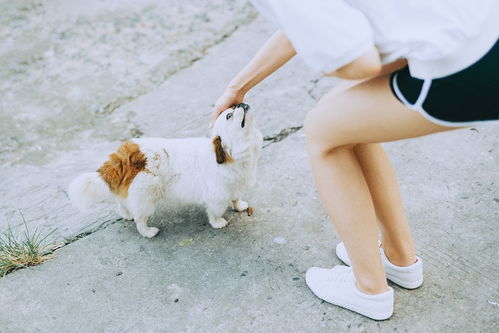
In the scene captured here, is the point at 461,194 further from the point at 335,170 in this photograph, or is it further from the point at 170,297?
the point at 170,297

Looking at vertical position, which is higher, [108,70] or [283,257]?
[108,70]

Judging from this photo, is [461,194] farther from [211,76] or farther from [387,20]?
[211,76]

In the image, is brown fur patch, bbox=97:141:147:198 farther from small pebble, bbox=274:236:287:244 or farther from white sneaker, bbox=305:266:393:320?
white sneaker, bbox=305:266:393:320

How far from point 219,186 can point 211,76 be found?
1.55 meters

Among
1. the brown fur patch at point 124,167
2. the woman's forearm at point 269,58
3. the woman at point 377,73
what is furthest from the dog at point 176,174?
the woman at point 377,73

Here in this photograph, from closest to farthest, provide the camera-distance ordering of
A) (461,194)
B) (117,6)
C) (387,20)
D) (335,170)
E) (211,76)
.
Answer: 1. (387,20)
2. (335,170)
3. (461,194)
4. (211,76)
5. (117,6)

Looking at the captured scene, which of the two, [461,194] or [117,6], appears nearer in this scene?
[461,194]

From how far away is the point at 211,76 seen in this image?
3471 mm

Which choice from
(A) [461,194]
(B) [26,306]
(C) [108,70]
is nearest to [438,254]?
(A) [461,194]

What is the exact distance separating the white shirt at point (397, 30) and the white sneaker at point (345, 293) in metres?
0.88

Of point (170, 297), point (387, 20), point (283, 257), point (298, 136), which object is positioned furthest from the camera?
point (298, 136)

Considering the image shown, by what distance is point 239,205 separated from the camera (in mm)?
2311

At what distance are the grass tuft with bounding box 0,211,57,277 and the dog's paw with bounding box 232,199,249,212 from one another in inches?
32.8

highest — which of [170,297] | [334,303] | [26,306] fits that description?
[26,306]
